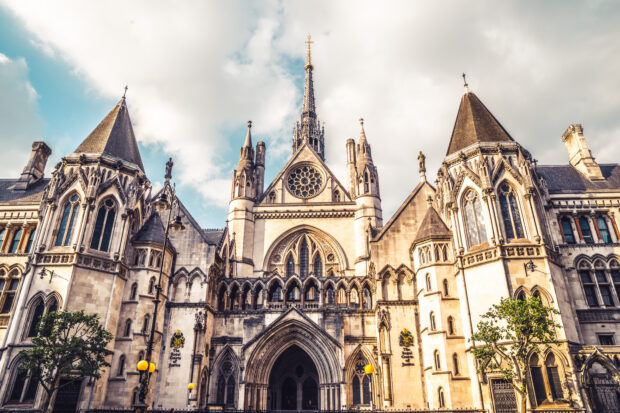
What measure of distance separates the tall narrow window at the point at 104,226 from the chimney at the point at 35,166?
9438 millimetres

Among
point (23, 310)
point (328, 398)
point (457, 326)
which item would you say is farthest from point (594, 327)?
point (23, 310)

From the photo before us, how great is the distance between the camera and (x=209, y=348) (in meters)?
27.3

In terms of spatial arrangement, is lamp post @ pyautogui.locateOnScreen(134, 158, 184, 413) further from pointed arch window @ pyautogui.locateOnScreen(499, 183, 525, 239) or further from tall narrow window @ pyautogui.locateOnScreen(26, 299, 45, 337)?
pointed arch window @ pyautogui.locateOnScreen(499, 183, 525, 239)

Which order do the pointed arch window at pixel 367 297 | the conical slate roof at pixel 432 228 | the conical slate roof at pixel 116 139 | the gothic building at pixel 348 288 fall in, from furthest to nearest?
the pointed arch window at pixel 367 297
the conical slate roof at pixel 116 139
the conical slate roof at pixel 432 228
the gothic building at pixel 348 288

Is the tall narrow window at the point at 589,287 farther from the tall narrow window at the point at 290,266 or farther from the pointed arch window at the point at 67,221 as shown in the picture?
the pointed arch window at the point at 67,221

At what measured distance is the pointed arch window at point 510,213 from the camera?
23.0 meters

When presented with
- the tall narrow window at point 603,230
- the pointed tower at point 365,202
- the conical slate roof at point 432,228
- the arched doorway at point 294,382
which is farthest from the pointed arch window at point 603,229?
the arched doorway at point 294,382

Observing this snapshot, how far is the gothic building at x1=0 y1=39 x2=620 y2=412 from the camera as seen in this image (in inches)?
847

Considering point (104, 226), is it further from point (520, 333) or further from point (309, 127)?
point (309, 127)

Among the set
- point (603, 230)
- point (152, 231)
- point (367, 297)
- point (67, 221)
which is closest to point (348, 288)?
point (367, 297)

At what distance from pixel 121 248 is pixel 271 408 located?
611 inches

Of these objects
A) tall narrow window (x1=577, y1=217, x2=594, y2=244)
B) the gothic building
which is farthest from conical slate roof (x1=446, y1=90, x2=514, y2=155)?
tall narrow window (x1=577, y1=217, x2=594, y2=244)

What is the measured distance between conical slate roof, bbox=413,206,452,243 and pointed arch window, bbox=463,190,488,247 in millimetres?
1492

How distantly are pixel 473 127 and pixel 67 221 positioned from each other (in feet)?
84.4
